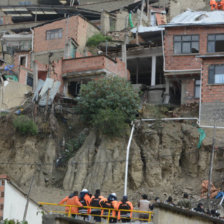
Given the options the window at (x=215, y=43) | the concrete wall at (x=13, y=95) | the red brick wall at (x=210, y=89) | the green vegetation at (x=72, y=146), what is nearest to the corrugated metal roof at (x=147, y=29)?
the window at (x=215, y=43)

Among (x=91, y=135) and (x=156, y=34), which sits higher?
(x=156, y=34)

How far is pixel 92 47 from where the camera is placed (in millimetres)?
50906

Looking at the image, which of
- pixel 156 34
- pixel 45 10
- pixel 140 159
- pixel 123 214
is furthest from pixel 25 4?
pixel 123 214

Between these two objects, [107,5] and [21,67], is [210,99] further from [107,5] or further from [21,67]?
[107,5]

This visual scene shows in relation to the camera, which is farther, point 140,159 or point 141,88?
point 141,88

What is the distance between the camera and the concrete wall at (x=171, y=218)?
23.2 metres

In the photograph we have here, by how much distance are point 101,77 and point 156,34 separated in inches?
265

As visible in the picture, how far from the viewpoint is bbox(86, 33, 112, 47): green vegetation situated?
50.9 meters

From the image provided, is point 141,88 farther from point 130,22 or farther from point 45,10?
point 45,10

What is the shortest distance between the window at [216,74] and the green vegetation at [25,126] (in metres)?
10.1

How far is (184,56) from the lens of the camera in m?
43.2

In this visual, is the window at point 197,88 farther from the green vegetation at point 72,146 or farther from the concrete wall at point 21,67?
the concrete wall at point 21,67

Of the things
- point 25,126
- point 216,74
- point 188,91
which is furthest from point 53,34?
point 216,74

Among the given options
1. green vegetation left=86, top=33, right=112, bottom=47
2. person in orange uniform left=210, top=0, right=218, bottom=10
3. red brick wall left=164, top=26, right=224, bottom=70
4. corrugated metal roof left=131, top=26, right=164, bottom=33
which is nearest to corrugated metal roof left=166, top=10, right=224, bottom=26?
red brick wall left=164, top=26, right=224, bottom=70
